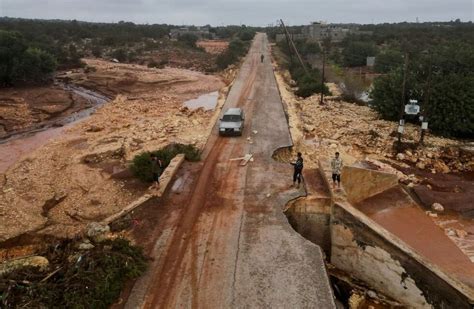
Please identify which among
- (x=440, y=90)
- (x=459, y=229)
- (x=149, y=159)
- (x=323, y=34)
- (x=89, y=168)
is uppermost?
(x=323, y=34)

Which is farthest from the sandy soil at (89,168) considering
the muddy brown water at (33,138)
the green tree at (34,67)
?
the green tree at (34,67)

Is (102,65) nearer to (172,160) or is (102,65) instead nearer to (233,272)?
(172,160)

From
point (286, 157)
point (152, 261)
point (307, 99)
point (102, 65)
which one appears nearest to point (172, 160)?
point (286, 157)

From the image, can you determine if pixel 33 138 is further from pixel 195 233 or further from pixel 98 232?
pixel 195 233

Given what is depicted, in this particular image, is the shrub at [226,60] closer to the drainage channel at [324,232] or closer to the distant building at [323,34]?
the distant building at [323,34]

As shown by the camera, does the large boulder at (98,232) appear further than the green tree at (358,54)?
No

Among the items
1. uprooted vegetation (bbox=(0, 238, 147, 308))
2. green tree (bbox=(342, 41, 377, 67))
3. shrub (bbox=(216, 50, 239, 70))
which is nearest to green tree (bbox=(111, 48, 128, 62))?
shrub (bbox=(216, 50, 239, 70))

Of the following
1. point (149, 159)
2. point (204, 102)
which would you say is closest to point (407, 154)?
point (149, 159)
